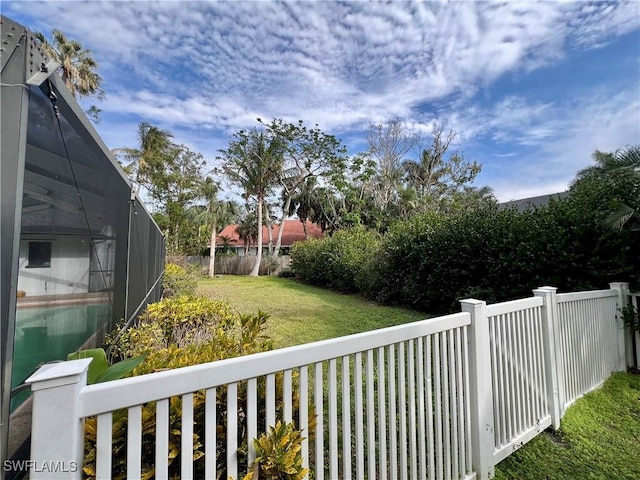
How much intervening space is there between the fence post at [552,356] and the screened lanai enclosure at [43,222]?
3.69 m

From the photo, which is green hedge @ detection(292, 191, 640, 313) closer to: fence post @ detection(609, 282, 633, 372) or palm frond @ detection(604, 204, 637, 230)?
palm frond @ detection(604, 204, 637, 230)

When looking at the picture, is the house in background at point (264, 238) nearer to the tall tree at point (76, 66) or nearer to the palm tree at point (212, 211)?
the palm tree at point (212, 211)

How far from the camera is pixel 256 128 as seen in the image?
62.7ft

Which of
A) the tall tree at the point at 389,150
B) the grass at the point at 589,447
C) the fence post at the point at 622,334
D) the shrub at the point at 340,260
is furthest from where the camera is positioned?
the tall tree at the point at 389,150

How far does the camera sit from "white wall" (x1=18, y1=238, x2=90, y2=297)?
1.28 m

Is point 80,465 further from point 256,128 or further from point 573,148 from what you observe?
point 256,128

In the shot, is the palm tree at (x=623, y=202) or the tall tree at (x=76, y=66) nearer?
the palm tree at (x=623, y=202)

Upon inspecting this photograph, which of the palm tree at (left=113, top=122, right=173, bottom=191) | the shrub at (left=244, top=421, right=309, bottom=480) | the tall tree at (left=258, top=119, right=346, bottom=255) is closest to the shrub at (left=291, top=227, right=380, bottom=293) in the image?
the tall tree at (left=258, top=119, right=346, bottom=255)

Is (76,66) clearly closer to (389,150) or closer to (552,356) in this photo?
(389,150)

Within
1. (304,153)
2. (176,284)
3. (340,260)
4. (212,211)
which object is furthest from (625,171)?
(212,211)

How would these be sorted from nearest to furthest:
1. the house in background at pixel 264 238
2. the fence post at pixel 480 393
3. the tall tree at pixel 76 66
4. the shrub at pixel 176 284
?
the fence post at pixel 480 393, the shrub at pixel 176 284, the tall tree at pixel 76 66, the house in background at pixel 264 238

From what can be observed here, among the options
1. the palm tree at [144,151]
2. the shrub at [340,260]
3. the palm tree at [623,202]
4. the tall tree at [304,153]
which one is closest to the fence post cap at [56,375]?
the palm tree at [623,202]

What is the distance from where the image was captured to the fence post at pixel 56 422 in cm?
80

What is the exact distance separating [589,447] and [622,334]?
2.21 metres
